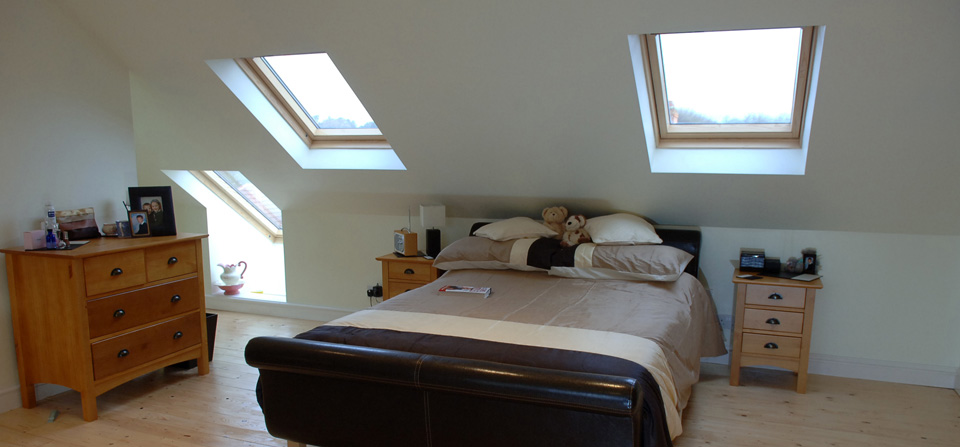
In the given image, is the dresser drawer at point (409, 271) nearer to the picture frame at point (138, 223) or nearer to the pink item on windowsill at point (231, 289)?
the picture frame at point (138, 223)

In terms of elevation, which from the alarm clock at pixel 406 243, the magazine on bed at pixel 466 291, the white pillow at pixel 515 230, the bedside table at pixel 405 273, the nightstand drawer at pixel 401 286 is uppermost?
the white pillow at pixel 515 230

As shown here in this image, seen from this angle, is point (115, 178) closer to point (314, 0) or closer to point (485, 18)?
point (314, 0)

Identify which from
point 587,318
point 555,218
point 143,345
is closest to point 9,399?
point 143,345

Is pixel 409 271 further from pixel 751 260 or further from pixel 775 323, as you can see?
pixel 775 323

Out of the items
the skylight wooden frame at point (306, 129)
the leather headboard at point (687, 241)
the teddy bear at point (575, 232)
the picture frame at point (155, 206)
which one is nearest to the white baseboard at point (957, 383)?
the leather headboard at point (687, 241)

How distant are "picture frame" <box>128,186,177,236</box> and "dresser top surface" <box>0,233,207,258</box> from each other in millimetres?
65

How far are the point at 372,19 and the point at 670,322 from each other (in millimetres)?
1972

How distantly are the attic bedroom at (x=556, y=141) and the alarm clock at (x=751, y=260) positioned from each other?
0.18 meters

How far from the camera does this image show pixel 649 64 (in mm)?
3027

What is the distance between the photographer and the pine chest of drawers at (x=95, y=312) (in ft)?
9.34

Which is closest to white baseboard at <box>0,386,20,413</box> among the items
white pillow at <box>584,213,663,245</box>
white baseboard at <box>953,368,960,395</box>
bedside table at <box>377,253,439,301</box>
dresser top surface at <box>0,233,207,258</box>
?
dresser top surface at <box>0,233,207,258</box>

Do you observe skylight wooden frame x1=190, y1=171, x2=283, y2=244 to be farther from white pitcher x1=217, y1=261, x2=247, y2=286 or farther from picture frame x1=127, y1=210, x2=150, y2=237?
picture frame x1=127, y1=210, x2=150, y2=237

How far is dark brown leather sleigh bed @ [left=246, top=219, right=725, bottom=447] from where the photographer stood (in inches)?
71.9

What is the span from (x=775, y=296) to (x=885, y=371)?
2.92 ft
